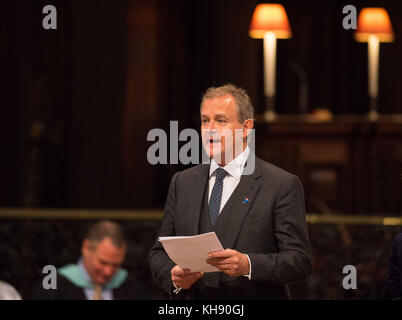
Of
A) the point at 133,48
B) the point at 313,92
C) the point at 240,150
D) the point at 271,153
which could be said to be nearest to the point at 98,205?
the point at 271,153

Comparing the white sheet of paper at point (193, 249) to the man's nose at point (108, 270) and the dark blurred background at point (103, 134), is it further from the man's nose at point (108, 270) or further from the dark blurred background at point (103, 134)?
the dark blurred background at point (103, 134)

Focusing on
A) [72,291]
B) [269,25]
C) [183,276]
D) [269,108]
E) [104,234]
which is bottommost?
[72,291]

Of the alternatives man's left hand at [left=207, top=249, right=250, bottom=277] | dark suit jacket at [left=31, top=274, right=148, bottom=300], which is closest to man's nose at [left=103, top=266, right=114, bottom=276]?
dark suit jacket at [left=31, top=274, right=148, bottom=300]

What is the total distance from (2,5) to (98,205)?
240cm

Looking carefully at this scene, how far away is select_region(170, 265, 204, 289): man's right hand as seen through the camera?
383 centimetres

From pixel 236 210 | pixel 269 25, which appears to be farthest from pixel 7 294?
pixel 269 25

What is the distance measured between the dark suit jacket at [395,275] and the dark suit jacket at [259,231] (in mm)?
372

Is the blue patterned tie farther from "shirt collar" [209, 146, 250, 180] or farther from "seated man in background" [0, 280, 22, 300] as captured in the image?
"seated man in background" [0, 280, 22, 300]

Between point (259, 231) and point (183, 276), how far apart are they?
1.26 ft

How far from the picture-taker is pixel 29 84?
10281 millimetres

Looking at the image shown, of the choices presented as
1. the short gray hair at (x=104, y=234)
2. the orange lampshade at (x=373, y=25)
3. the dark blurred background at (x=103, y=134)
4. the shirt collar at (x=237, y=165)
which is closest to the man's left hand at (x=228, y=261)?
the shirt collar at (x=237, y=165)

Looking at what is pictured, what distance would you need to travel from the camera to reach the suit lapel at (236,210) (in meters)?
3.99

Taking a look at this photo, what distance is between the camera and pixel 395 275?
3676 mm

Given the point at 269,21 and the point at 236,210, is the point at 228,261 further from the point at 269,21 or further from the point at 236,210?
the point at 269,21
